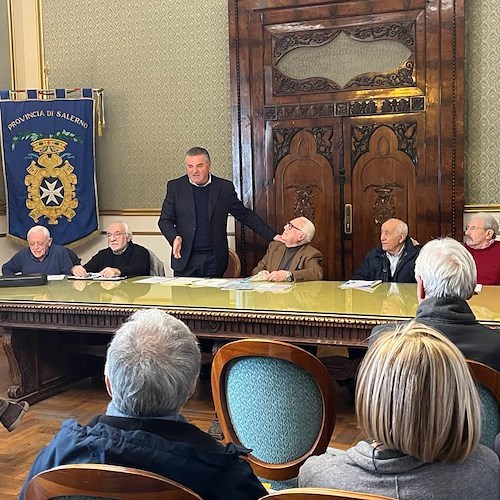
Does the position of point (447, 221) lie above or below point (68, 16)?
below

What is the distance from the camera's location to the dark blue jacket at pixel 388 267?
4340 millimetres

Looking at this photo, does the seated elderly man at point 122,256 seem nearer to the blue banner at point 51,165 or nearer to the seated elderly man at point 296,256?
the seated elderly man at point 296,256

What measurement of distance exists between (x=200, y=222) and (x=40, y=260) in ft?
3.84

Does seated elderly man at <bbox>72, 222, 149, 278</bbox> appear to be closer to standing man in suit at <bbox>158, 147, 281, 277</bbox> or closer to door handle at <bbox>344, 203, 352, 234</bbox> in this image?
standing man in suit at <bbox>158, 147, 281, 277</bbox>

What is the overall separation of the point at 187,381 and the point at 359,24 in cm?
444

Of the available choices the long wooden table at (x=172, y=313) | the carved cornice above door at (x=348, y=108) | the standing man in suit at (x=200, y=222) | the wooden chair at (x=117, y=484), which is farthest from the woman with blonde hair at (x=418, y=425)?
the carved cornice above door at (x=348, y=108)

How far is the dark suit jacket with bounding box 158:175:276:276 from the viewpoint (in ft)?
16.5

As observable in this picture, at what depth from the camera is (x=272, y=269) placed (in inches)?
182

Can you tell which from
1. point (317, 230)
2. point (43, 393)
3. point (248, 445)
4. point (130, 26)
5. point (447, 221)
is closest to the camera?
point (248, 445)

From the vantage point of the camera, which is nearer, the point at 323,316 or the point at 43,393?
the point at 323,316

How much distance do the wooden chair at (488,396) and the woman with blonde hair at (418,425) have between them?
0.55 meters

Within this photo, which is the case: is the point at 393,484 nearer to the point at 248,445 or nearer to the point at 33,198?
the point at 248,445

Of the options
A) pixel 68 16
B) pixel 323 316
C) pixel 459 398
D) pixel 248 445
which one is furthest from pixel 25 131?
pixel 459 398

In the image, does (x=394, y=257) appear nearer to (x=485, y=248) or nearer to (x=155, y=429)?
(x=485, y=248)
